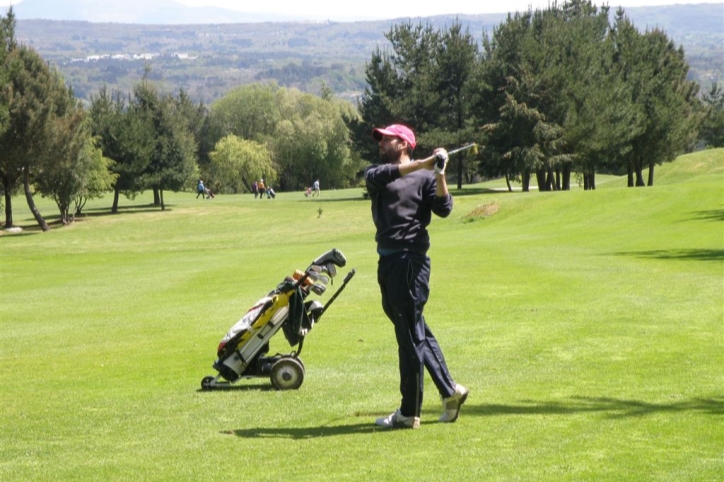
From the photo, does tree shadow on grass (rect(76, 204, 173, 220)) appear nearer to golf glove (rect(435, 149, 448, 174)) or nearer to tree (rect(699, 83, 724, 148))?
tree (rect(699, 83, 724, 148))

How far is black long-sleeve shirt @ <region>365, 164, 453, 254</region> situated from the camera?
9062 millimetres

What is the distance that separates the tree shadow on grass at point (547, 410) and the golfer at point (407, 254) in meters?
0.37

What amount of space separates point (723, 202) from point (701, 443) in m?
42.1

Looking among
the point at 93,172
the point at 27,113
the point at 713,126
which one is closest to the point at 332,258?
the point at 27,113

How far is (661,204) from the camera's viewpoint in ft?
161

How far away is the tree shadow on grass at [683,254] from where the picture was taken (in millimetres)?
27587

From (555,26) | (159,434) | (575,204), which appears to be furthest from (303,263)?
(555,26)

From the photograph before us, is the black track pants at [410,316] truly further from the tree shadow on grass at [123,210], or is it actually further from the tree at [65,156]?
the tree shadow on grass at [123,210]

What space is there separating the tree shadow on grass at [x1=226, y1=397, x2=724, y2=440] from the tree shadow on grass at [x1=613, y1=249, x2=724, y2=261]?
727 inches

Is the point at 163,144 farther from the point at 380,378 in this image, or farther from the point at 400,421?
the point at 400,421

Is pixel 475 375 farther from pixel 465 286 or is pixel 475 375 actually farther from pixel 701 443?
pixel 465 286

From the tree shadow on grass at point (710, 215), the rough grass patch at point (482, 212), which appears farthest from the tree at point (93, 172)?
the tree shadow on grass at point (710, 215)

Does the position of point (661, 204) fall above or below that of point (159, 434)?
below

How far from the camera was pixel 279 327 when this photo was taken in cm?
1112
